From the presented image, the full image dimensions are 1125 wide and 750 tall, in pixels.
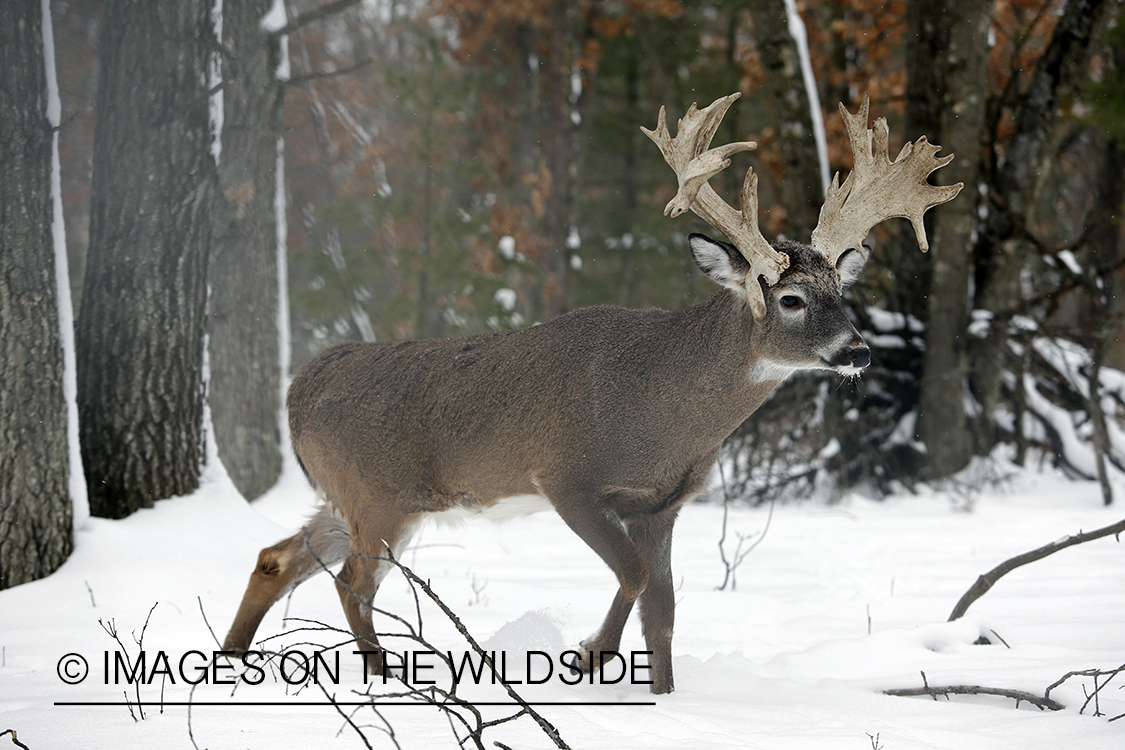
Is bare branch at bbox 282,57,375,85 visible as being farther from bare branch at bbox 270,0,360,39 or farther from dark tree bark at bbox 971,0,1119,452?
dark tree bark at bbox 971,0,1119,452

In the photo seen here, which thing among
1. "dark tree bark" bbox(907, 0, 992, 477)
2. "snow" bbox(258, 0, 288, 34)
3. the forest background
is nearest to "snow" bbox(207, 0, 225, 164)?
the forest background

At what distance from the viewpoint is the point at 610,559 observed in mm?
3613

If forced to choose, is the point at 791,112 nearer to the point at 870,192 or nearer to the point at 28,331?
the point at 870,192

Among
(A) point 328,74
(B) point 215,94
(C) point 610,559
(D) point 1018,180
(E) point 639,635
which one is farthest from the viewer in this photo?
(D) point 1018,180

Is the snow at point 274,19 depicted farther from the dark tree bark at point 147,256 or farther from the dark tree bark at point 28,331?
the dark tree bark at point 28,331

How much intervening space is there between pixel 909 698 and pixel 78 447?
3989 millimetres

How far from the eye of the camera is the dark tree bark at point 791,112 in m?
9.26

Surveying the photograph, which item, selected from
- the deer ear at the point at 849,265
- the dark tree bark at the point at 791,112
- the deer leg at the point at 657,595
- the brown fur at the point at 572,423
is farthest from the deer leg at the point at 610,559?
the dark tree bark at the point at 791,112

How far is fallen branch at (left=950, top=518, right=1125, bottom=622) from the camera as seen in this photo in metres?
3.71

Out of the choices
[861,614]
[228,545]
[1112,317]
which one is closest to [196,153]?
[228,545]

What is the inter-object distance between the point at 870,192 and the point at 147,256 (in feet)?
12.7

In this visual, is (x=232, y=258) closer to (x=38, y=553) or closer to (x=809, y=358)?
(x=38, y=553)

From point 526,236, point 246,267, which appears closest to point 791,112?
point 246,267

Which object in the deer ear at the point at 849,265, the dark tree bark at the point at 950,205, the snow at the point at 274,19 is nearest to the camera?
the deer ear at the point at 849,265
